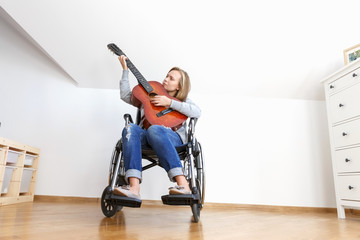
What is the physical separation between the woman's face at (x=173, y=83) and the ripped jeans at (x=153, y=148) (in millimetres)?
357

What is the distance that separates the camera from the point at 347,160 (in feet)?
5.65

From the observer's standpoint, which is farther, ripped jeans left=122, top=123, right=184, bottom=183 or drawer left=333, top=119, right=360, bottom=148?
drawer left=333, top=119, right=360, bottom=148

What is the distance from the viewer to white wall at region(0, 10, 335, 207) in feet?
7.23

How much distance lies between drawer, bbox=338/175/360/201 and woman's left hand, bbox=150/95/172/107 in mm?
1247

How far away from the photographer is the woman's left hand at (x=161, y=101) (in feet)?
4.45

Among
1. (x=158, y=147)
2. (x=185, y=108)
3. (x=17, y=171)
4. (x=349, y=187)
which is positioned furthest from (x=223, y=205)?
(x=17, y=171)

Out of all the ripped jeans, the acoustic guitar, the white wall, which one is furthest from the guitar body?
the white wall

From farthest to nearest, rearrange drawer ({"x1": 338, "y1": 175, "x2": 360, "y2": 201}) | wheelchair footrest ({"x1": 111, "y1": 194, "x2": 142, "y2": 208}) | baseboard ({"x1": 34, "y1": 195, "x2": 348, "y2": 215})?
baseboard ({"x1": 34, "y1": 195, "x2": 348, "y2": 215})
drawer ({"x1": 338, "y1": 175, "x2": 360, "y2": 201})
wheelchair footrest ({"x1": 111, "y1": 194, "x2": 142, "y2": 208})

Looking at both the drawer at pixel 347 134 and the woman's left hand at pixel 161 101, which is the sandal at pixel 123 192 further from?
the drawer at pixel 347 134

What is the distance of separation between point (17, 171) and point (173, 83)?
1.28 meters

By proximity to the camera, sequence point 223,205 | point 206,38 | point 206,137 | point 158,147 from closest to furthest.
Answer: point 158,147 → point 206,38 → point 223,205 → point 206,137

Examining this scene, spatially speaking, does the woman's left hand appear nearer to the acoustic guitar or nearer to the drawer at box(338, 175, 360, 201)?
the acoustic guitar

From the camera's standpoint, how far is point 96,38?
6.70ft

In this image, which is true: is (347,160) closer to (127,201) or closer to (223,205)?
(223,205)
